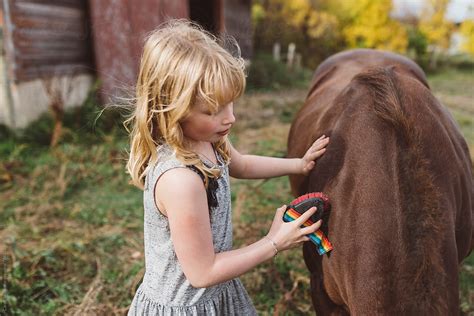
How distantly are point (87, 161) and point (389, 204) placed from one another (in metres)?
4.21

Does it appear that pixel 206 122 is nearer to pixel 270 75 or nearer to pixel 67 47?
pixel 67 47

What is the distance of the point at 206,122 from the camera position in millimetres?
1267

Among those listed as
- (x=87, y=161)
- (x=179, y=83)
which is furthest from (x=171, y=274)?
(x=87, y=161)

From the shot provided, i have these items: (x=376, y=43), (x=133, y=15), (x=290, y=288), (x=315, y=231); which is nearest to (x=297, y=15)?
(x=376, y=43)

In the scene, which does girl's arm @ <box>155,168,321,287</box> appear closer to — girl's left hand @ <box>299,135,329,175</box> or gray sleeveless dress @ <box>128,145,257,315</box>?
gray sleeveless dress @ <box>128,145,257,315</box>

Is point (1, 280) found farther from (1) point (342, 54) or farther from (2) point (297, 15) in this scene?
(2) point (297, 15)

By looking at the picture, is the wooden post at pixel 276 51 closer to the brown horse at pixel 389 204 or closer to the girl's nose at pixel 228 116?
the brown horse at pixel 389 204

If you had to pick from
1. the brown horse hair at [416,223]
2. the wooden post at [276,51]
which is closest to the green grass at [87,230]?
→ the brown horse hair at [416,223]

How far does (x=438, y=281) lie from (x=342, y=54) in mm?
2830

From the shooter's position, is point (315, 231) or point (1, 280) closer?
point (315, 231)

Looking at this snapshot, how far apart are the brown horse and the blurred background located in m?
0.82

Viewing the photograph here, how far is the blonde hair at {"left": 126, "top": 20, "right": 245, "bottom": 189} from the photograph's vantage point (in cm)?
120

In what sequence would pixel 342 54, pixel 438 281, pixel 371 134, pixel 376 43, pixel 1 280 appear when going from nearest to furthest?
pixel 438 281
pixel 371 134
pixel 1 280
pixel 342 54
pixel 376 43

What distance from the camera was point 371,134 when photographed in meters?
1.59
